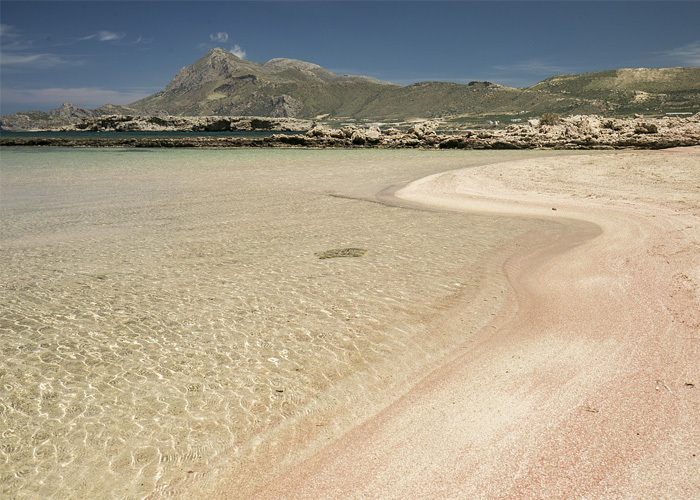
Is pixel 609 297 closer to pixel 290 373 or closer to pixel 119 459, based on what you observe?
pixel 290 373

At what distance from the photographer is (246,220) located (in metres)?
12.6

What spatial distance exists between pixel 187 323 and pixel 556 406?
14.6 feet

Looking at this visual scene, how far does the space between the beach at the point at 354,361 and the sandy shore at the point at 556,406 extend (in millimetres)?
21

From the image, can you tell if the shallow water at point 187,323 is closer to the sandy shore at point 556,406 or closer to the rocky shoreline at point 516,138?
the sandy shore at point 556,406

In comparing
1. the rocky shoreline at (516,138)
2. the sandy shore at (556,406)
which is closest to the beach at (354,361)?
the sandy shore at (556,406)

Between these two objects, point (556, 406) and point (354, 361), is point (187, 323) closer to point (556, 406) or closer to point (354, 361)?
point (354, 361)

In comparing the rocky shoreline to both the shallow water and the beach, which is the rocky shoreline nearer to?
the beach

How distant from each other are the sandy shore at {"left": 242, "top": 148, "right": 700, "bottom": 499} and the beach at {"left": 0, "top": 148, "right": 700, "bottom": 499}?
0.02 metres

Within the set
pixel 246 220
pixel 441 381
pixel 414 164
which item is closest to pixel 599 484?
pixel 441 381

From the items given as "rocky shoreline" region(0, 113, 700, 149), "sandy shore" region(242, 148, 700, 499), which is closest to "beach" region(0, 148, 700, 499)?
"sandy shore" region(242, 148, 700, 499)

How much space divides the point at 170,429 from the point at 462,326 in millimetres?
3630

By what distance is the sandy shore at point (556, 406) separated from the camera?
10.7 ft

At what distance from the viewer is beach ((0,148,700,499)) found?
11.3ft

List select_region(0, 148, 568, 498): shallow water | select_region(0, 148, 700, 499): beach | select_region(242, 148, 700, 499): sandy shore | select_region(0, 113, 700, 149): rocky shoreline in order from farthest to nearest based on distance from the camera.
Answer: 1. select_region(0, 113, 700, 149): rocky shoreline
2. select_region(0, 148, 568, 498): shallow water
3. select_region(0, 148, 700, 499): beach
4. select_region(242, 148, 700, 499): sandy shore
